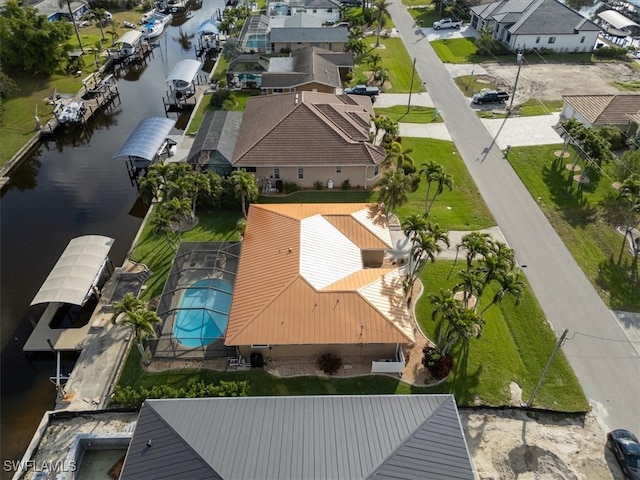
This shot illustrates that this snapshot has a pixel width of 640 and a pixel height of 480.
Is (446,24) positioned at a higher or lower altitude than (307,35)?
lower

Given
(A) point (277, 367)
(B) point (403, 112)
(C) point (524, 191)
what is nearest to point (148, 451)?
(A) point (277, 367)

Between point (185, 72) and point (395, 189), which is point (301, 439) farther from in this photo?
point (185, 72)

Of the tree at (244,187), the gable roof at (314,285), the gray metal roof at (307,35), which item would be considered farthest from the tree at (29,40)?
the gable roof at (314,285)

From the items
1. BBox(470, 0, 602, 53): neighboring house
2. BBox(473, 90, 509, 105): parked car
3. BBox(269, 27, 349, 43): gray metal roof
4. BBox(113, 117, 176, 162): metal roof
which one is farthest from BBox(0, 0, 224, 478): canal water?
BBox(470, 0, 602, 53): neighboring house

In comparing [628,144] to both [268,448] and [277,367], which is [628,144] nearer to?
[277,367]

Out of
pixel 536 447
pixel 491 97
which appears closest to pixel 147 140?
pixel 491 97

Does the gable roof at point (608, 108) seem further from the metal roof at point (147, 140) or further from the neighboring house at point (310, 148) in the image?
the metal roof at point (147, 140)
